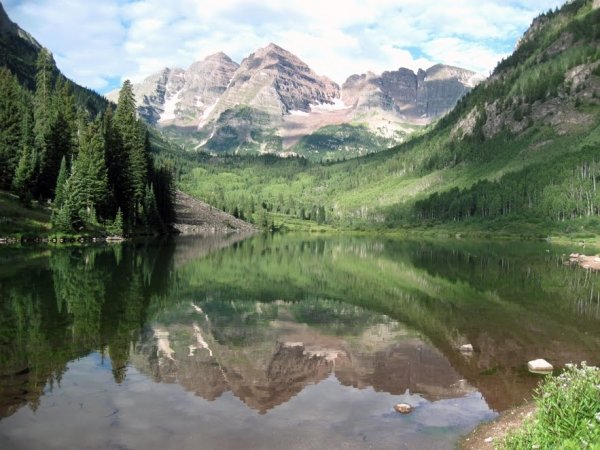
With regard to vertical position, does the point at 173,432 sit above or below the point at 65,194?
below

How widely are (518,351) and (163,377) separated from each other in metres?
23.1

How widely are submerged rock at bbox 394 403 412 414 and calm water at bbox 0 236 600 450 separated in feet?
1.26

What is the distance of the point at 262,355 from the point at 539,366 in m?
16.4

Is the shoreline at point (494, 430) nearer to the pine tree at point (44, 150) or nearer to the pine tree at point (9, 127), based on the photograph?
the pine tree at point (9, 127)

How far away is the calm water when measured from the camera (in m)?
21.6

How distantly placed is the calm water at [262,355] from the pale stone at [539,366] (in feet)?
1.64

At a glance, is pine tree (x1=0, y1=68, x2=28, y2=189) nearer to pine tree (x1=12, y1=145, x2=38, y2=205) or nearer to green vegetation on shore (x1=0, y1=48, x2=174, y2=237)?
green vegetation on shore (x1=0, y1=48, x2=174, y2=237)

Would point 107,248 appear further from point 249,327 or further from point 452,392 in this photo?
point 452,392

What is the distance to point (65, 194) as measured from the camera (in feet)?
356

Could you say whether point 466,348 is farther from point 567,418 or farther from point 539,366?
point 567,418

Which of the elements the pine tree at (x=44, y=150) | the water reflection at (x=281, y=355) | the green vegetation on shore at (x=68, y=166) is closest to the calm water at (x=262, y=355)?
the water reflection at (x=281, y=355)

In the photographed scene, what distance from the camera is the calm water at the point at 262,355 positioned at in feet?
71.0

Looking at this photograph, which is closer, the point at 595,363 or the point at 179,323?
the point at 595,363

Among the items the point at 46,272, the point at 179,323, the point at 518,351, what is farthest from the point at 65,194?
the point at 518,351
